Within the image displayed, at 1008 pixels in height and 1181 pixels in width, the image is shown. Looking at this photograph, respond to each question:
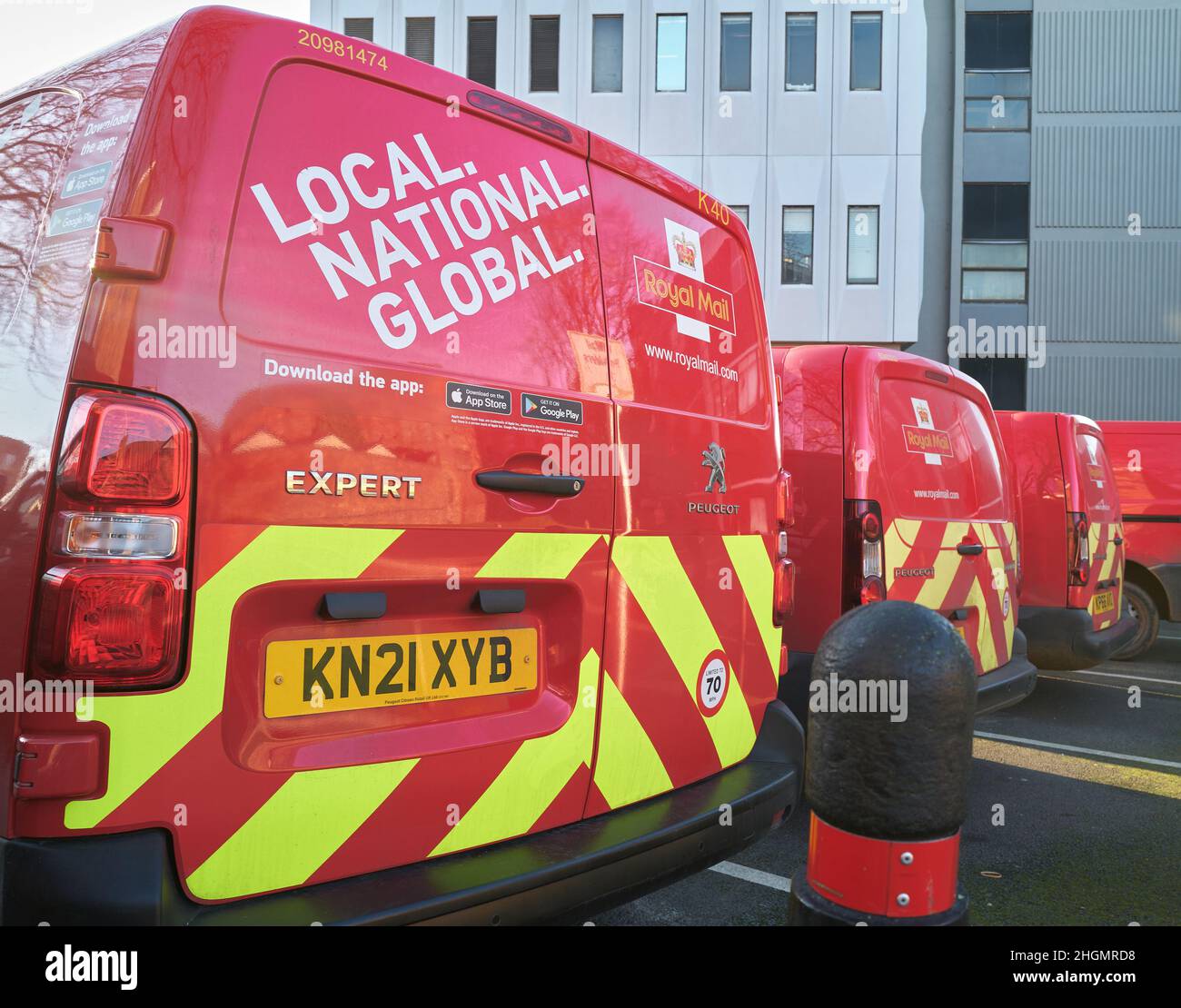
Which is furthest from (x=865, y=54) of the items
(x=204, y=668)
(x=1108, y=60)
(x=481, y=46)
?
(x=204, y=668)

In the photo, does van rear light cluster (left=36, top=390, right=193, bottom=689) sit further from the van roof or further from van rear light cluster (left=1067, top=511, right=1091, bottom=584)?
van rear light cluster (left=1067, top=511, right=1091, bottom=584)

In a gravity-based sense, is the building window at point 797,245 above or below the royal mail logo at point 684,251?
above

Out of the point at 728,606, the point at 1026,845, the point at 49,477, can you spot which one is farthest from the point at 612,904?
the point at 1026,845

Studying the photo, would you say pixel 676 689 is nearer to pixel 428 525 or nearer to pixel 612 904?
pixel 612 904

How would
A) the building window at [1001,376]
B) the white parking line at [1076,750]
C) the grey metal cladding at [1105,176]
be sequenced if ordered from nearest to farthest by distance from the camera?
the white parking line at [1076,750]
the grey metal cladding at [1105,176]
the building window at [1001,376]

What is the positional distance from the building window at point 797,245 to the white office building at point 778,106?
0.08 feet

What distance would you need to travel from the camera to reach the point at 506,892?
Answer: 2.04 meters

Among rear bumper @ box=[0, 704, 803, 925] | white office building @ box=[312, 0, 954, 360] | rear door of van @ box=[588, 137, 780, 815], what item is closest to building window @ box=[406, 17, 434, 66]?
white office building @ box=[312, 0, 954, 360]

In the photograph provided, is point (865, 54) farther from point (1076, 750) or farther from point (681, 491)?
point (681, 491)

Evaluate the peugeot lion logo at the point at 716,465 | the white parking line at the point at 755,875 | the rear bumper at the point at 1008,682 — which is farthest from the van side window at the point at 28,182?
the rear bumper at the point at 1008,682

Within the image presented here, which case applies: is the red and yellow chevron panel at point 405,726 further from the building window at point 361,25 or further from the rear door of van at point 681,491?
the building window at point 361,25

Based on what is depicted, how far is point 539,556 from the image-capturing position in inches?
89.8

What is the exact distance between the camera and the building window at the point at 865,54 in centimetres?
1997

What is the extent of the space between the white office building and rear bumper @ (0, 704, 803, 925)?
18.0m
